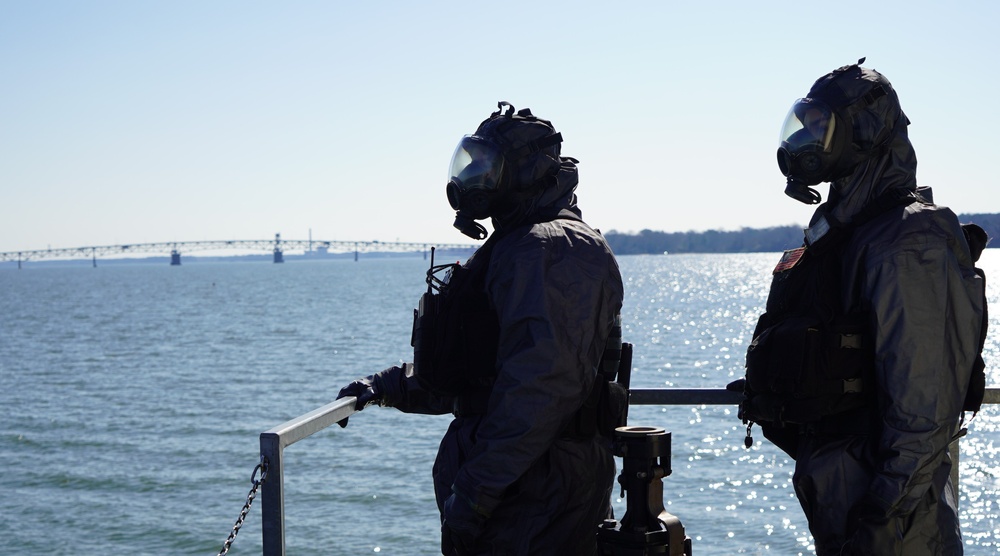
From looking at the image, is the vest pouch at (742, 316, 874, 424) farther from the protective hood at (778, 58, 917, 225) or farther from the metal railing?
the metal railing

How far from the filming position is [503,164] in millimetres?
4066

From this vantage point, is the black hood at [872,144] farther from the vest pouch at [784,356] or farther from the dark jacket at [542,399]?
the dark jacket at [542,399]

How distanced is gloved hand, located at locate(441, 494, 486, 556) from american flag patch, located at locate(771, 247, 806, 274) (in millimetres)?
1442

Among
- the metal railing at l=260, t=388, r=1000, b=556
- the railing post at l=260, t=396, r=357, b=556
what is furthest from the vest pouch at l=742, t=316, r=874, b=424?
the railing post at l=260, t=396, r=357, b=556

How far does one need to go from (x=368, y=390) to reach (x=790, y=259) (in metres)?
1.86

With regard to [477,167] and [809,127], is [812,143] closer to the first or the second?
[809,127]

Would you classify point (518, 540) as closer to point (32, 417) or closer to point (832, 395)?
point (832, 395)

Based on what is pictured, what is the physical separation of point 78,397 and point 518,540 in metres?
31.0

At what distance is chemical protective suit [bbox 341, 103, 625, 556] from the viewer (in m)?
3.63

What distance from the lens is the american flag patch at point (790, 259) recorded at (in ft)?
12.5

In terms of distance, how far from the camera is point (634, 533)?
3.34m

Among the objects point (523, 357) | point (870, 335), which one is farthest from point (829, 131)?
point (523, 357)

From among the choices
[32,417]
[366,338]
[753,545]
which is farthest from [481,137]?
[366,338]

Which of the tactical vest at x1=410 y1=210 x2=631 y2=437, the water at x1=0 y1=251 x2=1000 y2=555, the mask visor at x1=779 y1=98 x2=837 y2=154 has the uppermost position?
the mask visor at x1=779 y1=98 x2=837 y2=154
